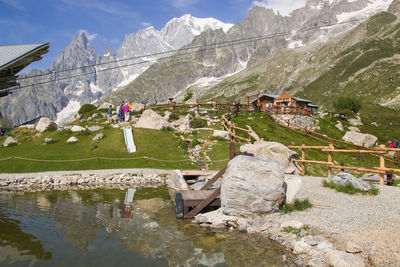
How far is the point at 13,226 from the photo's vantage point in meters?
11.5

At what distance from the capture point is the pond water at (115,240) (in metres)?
8.76

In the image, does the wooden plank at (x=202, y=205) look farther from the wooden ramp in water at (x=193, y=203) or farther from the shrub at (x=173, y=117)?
the shrub at (x=173, y=117)

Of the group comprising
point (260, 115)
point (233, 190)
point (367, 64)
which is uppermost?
point (367, 64)

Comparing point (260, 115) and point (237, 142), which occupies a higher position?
point (260, 115)

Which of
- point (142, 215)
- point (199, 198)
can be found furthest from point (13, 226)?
point (199, 198)

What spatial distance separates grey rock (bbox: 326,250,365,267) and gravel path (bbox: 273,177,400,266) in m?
0.44

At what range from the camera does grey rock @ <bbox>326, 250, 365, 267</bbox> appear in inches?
301

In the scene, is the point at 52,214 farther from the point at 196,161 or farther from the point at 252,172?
the point at 196,161

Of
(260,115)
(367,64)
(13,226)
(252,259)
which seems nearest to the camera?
(252,259)

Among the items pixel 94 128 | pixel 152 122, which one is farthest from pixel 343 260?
pixel 94 128

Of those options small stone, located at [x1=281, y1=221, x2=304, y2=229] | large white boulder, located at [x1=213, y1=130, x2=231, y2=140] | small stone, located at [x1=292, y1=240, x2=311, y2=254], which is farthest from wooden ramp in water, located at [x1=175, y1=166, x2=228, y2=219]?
large white boulder, located at [x1=213, y1=130, x2=231, y2=140]

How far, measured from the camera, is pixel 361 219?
33.7ft

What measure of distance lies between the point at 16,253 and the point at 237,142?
2395 cm

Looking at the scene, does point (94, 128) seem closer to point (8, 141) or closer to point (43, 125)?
point (43, 125)
